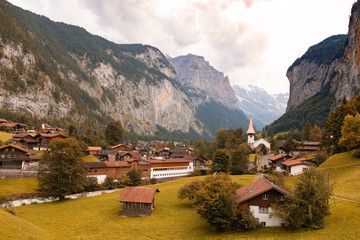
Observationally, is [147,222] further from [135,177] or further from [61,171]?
[135,177]

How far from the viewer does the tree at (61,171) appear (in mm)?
50031

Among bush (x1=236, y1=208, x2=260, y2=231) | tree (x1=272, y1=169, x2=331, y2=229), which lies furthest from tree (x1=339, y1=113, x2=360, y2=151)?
bush (x1=236, y1=208, x2=260, y2=231)

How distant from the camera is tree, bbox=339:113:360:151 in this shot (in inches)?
2036

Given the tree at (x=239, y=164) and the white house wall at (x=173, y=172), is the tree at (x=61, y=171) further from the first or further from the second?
the tree at (x=239, y=164)

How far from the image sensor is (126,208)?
1542 inches

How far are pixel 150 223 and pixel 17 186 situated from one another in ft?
132

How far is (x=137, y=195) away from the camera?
4009cm

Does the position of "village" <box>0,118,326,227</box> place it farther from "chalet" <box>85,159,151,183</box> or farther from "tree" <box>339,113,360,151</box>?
"tree" <box>339,113,360,151</box>

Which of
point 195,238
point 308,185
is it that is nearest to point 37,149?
point 195,238

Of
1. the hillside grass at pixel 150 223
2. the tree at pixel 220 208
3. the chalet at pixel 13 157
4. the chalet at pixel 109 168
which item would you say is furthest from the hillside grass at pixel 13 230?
the chalet at pixel 13 157

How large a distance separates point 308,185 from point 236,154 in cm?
4952

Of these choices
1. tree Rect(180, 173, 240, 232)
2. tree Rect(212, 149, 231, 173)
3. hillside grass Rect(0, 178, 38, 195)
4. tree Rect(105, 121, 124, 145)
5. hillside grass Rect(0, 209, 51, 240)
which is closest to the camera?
hillside grass Rect(0, 209, 51, 240)

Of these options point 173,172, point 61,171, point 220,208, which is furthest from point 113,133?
point 220,208

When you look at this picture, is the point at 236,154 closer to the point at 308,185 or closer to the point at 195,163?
the point at 195,163
